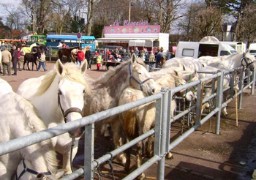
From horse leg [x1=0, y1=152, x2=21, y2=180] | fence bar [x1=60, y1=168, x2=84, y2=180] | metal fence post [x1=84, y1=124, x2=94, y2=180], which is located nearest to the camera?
fence bar [x1=60, y1=168, x2=84, y2=180]

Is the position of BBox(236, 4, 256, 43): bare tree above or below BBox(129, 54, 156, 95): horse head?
above

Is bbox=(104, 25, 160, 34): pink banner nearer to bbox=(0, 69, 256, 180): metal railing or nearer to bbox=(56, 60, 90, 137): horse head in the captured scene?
bbox=(0, 69, 256, 180): metal railing

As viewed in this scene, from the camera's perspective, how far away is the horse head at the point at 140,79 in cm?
582

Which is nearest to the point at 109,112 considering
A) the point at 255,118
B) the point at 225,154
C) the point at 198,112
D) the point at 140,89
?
the point at 140,89

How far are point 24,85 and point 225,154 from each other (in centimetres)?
391

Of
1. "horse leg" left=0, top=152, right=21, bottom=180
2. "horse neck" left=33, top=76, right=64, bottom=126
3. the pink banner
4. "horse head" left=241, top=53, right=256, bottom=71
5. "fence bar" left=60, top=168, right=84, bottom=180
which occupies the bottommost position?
"horse leg" left=0, top=152, right=21, bottom=180

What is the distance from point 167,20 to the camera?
43875mm

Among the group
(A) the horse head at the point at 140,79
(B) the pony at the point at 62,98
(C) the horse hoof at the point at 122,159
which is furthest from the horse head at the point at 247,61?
(B) the pony at the point at 62,98

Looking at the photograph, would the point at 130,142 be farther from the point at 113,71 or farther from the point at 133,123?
the point at 113,71

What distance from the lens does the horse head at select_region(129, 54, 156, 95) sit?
5820 mm

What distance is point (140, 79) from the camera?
19.3ft

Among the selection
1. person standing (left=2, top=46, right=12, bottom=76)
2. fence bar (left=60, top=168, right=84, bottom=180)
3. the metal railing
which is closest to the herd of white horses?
fence bar (left=60, top=168, right=84, bottom=180)

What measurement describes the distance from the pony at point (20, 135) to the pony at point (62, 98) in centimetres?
36

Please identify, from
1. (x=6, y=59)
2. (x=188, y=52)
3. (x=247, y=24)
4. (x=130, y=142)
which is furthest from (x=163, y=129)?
(x=247, y=24)
